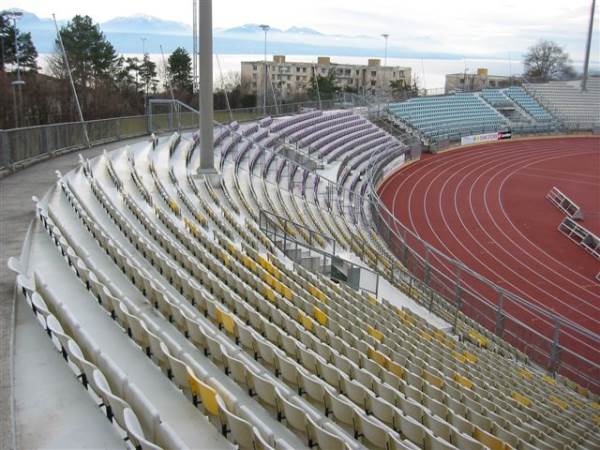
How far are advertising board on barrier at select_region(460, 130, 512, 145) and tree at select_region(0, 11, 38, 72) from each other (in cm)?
3082

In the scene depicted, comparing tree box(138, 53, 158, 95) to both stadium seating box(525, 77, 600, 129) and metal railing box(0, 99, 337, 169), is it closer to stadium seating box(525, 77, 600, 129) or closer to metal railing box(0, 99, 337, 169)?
metal railing box(0, 99, 337, 169)

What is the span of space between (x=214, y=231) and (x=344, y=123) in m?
25.4

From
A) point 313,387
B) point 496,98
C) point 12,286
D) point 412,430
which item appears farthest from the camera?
point 496,98

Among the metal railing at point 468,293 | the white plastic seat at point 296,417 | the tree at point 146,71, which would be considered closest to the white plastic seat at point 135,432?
the white plastic seat at point 296,417

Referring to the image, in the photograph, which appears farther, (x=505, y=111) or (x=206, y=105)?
(x=505, y=111)

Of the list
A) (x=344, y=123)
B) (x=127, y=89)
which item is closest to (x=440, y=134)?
(x=344, y=123)

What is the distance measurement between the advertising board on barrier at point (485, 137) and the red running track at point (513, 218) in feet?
3.86

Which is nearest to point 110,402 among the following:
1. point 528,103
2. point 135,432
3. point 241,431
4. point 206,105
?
point 135,432

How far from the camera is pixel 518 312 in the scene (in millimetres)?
14859

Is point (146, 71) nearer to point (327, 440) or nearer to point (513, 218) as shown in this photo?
point (513, 218)

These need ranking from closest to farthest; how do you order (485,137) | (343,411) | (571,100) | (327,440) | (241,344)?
(327,440) → (343,411) → (241,344) → (485,137) → (571,100)

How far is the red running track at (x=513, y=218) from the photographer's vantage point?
640 inches

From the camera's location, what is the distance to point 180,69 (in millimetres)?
48500

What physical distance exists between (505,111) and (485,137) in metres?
8.60
